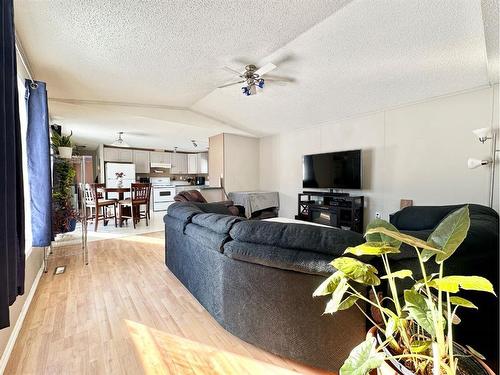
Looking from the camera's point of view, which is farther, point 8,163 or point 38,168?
point 38,168

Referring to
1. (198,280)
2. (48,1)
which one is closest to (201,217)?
(198,280)

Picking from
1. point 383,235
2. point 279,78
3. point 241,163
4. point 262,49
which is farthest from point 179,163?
point 383,235

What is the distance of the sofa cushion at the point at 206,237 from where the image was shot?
174cm

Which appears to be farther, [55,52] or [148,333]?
[55,52]

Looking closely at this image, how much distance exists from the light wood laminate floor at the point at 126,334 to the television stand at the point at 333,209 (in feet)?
9.72

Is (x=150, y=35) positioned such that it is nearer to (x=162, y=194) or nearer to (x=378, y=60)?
(x=378, y=60)

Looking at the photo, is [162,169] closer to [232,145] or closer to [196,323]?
[232,145]

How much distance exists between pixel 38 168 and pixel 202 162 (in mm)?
6631

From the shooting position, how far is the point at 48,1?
1685 mm

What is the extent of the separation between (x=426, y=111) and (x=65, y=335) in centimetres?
484

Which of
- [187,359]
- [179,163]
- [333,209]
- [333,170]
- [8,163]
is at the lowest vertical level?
[187,359]

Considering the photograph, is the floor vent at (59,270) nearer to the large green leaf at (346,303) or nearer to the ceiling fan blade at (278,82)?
the large green leaf at (346,303)

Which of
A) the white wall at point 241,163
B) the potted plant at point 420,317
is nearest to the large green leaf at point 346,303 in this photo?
the potted plant at point 420,317

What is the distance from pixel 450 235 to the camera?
80 cm
